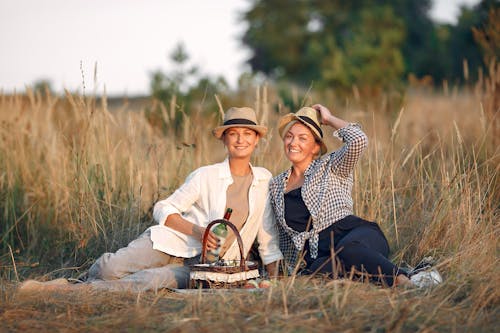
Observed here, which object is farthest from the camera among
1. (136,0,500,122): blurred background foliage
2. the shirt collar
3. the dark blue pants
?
(136,0,500,122): blurred background foliage

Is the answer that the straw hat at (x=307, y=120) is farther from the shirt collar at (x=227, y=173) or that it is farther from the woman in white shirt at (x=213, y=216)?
the shirt collar at (x=227, y=173)

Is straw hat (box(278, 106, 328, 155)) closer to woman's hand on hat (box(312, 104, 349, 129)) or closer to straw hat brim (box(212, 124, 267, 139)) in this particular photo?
woman's hand on hat (box(312, 104, 349, 129))

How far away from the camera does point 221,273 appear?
13.7 ft

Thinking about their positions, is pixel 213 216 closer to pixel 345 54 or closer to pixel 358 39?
pixel 358 39

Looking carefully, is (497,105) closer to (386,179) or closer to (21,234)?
(386,179)

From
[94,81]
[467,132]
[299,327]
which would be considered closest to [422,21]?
[467,132]

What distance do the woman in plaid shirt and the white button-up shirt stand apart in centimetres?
9

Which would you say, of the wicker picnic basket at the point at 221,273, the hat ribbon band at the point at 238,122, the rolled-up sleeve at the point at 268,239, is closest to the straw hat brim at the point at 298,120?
the hat ribbon band at the point at 238,122

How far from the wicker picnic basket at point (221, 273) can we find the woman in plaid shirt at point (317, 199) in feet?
1.33

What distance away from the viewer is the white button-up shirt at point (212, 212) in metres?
4.79

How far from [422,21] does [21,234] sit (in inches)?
1168

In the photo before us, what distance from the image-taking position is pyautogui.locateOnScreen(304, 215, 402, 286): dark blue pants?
13.5 feet

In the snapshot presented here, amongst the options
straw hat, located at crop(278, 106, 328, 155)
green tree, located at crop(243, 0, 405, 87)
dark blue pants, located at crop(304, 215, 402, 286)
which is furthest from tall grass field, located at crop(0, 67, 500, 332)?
green tree, located at crop(243, 0, 405, 87)

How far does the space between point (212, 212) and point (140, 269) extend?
609 mm
